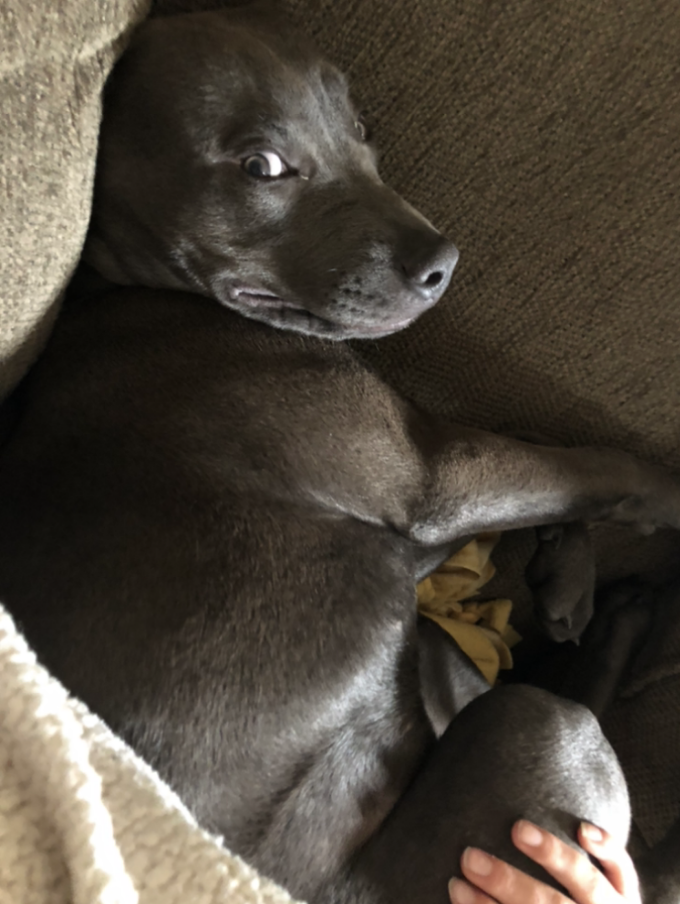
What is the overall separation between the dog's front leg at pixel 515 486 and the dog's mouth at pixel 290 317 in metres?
0.19

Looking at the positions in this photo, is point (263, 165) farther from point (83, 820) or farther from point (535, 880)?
point (535, 880)

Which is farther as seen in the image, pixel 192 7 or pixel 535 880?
pixel 192 7

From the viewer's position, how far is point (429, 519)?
1258mm

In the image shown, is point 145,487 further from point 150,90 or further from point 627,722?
point 627,722

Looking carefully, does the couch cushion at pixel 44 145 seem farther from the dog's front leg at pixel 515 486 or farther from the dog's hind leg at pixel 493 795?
the dog's hind leg at pixel 493 795

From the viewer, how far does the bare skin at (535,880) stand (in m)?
1.06

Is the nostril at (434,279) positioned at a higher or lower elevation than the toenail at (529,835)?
higher

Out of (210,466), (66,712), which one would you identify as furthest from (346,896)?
(210,466)

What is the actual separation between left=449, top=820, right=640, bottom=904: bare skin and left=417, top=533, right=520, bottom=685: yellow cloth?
486 millimetres

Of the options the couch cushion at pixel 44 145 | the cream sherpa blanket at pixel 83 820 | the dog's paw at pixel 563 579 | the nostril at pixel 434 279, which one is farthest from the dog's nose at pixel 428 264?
the cream sherpa blanket at pixel 83 820

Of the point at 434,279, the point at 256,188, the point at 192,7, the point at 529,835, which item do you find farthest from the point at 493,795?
the point at 192,7

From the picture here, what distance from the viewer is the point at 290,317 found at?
122 centimetres

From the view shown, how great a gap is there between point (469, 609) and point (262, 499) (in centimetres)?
69

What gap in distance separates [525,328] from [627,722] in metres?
0.83
